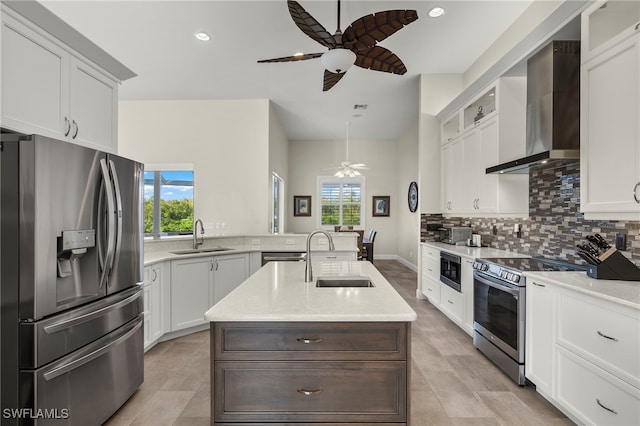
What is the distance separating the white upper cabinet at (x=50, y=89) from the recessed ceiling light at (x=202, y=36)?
1499 millimetres

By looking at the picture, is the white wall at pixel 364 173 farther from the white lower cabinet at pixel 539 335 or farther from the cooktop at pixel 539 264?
the white lower cabinet at pixel 539 335

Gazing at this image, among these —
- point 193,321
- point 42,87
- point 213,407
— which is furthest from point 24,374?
point 193,321

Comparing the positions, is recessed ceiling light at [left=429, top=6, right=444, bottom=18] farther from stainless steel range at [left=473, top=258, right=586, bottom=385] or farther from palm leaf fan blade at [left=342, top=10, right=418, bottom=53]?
stainless steel range at [left=473, top=258, right=586, bottom=385]

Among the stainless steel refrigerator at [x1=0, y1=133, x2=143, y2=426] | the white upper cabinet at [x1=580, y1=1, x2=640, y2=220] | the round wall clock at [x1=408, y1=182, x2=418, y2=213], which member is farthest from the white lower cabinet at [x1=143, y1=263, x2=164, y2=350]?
Result: the round wall clock at [x1=408, y1=182, x2=418, y2=213]

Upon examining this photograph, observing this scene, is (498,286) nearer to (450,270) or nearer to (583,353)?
(583,353)

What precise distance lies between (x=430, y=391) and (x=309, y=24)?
271 centimetres

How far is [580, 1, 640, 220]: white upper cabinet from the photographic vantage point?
1755 millimetres

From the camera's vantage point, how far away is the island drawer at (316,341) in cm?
137

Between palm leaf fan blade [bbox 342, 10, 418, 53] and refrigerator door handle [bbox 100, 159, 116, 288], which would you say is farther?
palm leaf fan blade [bbox 342, 10, 418, 53]

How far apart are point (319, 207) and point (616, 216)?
706cm

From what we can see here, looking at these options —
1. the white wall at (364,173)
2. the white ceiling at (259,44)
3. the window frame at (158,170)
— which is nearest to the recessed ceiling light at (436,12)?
the white ceiling at (259,44)

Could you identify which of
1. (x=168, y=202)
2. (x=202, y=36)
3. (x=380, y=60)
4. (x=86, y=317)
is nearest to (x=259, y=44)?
(x=202, y=36)

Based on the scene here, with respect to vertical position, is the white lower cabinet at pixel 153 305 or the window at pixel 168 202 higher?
the window at pixel 168 202

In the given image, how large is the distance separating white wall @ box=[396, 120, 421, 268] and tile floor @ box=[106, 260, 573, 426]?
4069mm
